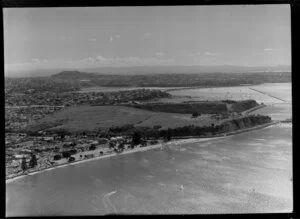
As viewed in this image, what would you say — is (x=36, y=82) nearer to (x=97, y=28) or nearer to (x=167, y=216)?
(x=97, y=28)

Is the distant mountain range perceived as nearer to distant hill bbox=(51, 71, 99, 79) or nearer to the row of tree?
distant hill bbox=(51, 71, 99, 79)

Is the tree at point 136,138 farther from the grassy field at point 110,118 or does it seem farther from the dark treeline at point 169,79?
the dark treeline at point 169,79

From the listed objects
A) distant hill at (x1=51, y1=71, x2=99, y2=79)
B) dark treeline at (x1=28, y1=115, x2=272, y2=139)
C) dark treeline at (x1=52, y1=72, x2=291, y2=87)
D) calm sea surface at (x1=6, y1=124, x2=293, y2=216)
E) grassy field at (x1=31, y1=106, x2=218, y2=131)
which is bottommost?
calm sea surface at (x1=6, y1=124, x2=293, y2=216)

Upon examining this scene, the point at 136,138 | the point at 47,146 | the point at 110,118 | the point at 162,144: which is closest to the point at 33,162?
the point at 47,146

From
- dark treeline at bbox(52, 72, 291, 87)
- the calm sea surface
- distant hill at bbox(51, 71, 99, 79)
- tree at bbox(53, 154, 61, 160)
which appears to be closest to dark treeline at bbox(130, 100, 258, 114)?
dark treeline at bbox(52, 72, 291, 87)

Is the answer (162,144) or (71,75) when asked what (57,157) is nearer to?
(71,75)

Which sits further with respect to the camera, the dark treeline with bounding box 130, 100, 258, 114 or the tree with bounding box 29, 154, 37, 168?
the dark treeline with bounding box 130, 100, 258, 114

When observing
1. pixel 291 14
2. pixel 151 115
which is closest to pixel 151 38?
pixel 151 115
